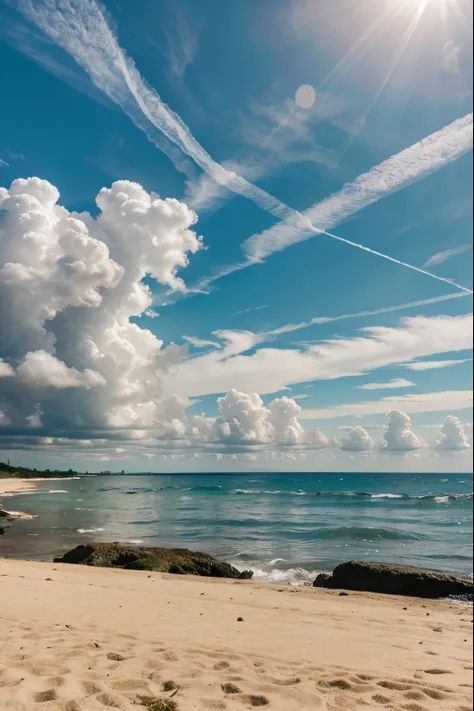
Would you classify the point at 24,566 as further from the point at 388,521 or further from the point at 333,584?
the point at 388,521

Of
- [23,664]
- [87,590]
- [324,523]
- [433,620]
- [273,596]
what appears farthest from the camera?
[324,523]

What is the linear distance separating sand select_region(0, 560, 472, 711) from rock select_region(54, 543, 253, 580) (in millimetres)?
5076

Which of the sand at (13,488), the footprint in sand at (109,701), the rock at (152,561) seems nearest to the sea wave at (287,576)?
the rock at (152,561)

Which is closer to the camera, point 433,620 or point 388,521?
point 433,620

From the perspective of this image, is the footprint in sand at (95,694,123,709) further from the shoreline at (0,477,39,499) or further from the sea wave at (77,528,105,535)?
the shoreline at (0,477,39,499)

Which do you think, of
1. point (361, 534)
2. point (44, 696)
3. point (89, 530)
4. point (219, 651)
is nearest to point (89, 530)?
point (89, 530)

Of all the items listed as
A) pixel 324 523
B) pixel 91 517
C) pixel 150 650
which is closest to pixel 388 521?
pixel 324 523

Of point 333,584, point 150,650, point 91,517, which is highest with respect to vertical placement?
point 150,650

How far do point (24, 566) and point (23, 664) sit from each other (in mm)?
12528

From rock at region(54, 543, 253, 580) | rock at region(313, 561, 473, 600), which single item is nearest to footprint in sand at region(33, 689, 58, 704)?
rock at region(54, 543, 253, 580)

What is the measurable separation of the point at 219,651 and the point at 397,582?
38.8 feet

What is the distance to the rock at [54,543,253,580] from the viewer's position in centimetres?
1788

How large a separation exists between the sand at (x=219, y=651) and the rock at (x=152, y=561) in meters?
5.08

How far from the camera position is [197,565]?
60.1ft
